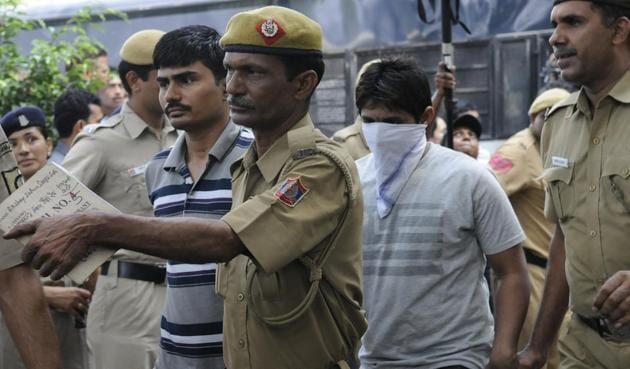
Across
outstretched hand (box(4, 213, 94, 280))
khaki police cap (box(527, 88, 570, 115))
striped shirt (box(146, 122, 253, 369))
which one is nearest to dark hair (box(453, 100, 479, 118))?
khaki police cap (box(527, 88, 570, 115))

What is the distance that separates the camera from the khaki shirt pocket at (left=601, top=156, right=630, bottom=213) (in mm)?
4441

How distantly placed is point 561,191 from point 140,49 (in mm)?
2377

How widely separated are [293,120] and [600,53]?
1419 mm

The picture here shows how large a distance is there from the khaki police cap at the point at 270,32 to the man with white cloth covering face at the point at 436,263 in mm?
1207

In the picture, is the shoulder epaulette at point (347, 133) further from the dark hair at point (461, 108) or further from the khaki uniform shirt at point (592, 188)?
the khaki uniform shirt at point (592, 188)

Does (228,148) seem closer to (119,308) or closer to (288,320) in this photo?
(288,320)

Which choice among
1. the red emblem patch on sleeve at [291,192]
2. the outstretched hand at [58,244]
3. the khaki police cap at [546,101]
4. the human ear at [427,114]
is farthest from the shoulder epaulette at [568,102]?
the khaki police cap at [546,101]

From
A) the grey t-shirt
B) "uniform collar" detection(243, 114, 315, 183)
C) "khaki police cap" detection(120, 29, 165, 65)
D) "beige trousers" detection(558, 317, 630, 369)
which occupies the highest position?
"uniform collar" detection(243, 114, 315, 183)

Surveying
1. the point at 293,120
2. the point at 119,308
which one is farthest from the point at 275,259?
the point at 119,308

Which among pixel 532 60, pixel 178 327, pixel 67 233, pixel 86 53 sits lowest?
pixel 532 60

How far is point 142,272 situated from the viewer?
567 cm

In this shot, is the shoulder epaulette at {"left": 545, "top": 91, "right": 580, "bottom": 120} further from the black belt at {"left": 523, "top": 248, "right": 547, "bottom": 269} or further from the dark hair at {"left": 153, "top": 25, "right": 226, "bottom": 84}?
the black belt at {"left": 523, "top": 248, "right": 547, "bottom": 269}

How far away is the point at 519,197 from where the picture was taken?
303 inches

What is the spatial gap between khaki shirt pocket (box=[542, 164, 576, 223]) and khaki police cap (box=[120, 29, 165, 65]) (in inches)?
86.0
